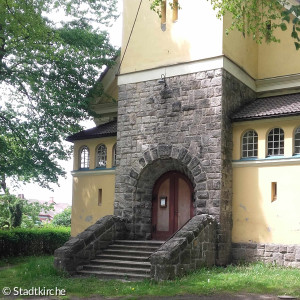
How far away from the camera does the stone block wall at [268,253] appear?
43.7 ft

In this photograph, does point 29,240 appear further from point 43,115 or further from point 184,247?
point 184,247

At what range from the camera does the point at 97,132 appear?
693 inches

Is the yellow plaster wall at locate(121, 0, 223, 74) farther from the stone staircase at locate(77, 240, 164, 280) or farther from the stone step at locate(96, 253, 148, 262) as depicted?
the stone step at locate(96, 253, 148, 262)

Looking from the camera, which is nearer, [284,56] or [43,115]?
[284,56]

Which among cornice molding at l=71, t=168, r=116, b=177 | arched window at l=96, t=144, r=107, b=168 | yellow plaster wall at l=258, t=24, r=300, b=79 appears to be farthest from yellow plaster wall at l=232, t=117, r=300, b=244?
arched window at l=96, t=144, r=107, b=168

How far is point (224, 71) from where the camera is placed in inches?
577

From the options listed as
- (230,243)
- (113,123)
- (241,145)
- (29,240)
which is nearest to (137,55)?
(113,123)

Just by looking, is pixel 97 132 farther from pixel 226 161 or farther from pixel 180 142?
pixel 226 161

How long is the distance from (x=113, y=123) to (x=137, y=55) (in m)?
3.06

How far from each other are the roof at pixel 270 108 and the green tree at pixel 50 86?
20.3ft

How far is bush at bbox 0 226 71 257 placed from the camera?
1833 centimetres

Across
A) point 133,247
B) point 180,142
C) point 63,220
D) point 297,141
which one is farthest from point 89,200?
point 63,220

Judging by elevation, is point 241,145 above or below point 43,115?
below

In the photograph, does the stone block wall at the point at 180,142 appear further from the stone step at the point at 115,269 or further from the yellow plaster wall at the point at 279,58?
the stone step at the point at 115,269
